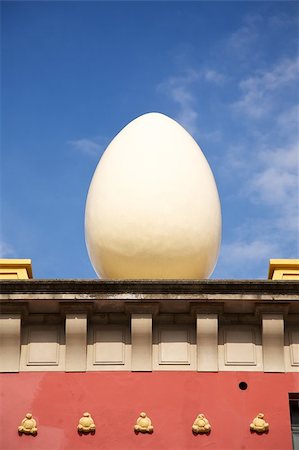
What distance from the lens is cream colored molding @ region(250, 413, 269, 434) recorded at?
1073cm

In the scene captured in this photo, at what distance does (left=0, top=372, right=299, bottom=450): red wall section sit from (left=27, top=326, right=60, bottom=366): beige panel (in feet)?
0.67

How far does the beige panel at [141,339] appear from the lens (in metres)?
11.3

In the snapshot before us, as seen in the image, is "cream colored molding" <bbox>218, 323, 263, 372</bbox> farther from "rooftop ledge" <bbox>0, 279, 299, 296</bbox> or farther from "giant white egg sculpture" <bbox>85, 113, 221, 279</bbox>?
"giant white egg sculpture" <bbox>85, 113, 221, 279</bbox>

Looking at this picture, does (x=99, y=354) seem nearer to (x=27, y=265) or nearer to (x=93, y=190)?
(x=27, y=265)

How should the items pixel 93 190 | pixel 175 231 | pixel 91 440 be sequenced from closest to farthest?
pixel 91 440 < pixel 175 231 < pixel 93 190

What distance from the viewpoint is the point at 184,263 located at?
1229 centimetres

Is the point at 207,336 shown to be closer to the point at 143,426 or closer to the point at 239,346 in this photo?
the point at 239,346

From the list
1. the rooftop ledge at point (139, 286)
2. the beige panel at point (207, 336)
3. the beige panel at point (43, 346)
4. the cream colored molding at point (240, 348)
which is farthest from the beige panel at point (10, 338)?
the cream colored molding at point (240, 348)

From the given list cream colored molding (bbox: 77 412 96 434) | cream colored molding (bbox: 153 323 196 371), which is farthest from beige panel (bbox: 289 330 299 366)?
cream colored molding (bbox: 77 412 96 434)

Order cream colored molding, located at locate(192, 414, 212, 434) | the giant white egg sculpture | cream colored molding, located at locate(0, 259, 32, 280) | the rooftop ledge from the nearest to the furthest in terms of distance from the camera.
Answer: cream colored molding, located at locate(192, 414, 212, 434), the rooftop ledge, the giant white egg sculpture, cream colored molding, located at locate(0, 259, 32, 280)

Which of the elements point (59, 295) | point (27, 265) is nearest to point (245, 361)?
point (59, 295)

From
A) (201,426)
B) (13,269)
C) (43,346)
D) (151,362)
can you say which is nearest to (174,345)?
(151,362)

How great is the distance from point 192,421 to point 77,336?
2.15m

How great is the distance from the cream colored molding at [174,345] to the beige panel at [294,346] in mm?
1589
